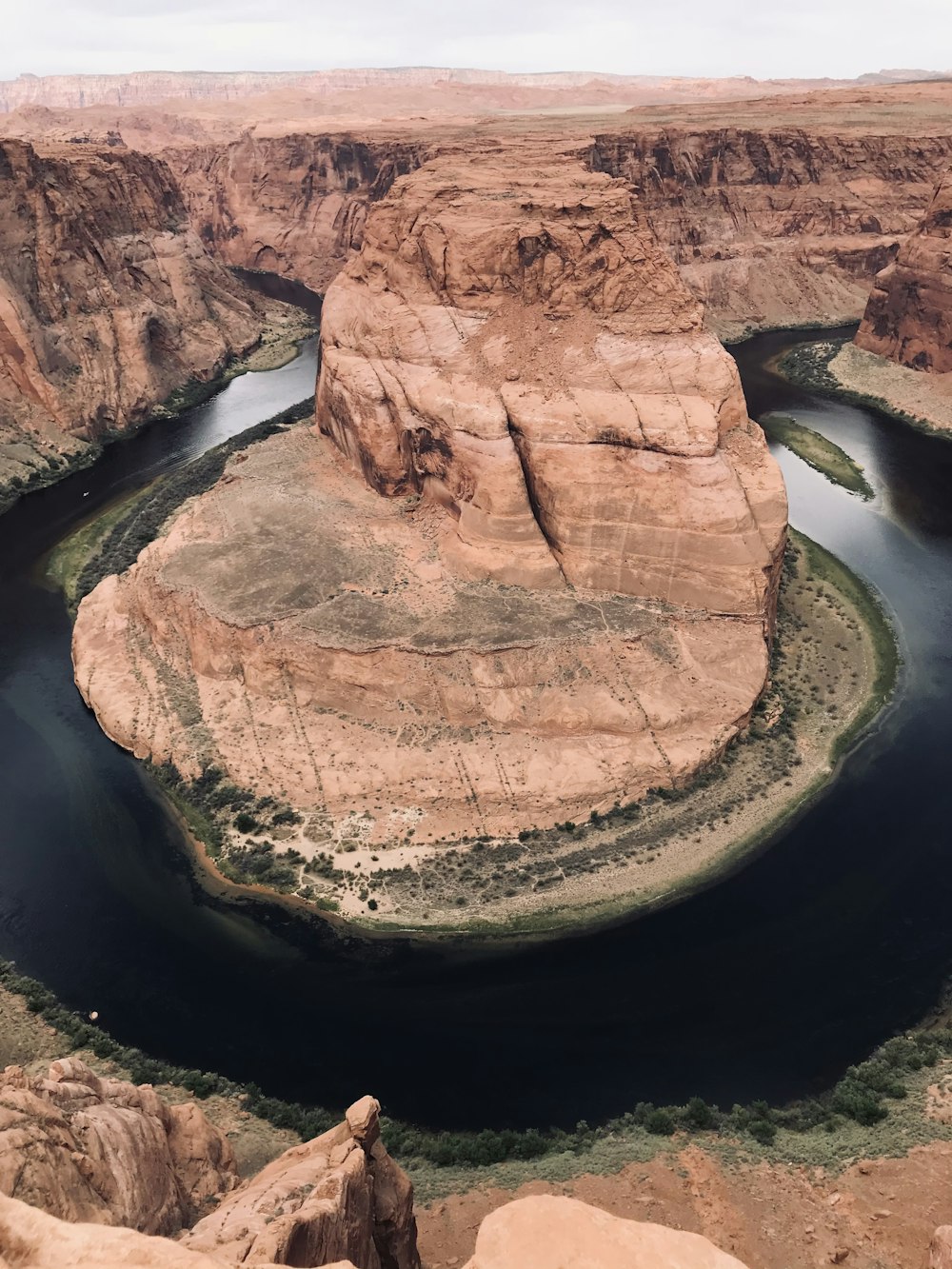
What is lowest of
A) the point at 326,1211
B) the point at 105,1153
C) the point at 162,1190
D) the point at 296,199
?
the point at 162,1190

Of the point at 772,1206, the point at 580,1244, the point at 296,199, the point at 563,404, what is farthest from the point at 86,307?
the point at 580,1244

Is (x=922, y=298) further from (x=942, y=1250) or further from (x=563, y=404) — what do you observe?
(x=942, y=1250)

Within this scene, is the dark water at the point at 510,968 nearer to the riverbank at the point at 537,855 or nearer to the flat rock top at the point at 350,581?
the riverbank at the point at 537,855

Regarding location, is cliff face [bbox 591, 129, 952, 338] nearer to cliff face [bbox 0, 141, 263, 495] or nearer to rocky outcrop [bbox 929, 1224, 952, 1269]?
cliff face [bbox 0, 141, 263, 495]

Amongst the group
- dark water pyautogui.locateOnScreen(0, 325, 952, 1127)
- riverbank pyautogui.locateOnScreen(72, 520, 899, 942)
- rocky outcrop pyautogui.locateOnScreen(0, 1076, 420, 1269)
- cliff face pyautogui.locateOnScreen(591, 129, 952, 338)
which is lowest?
dark water pyautogui.locateOnScreen(0, 325, 952, 1127)

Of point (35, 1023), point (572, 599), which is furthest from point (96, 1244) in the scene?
point (572, 599)

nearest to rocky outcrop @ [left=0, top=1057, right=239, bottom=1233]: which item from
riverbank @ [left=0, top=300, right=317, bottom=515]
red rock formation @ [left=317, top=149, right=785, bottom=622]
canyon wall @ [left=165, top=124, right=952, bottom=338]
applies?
red rock formation @ [left=317, top=149, right=785, bottom=622]
